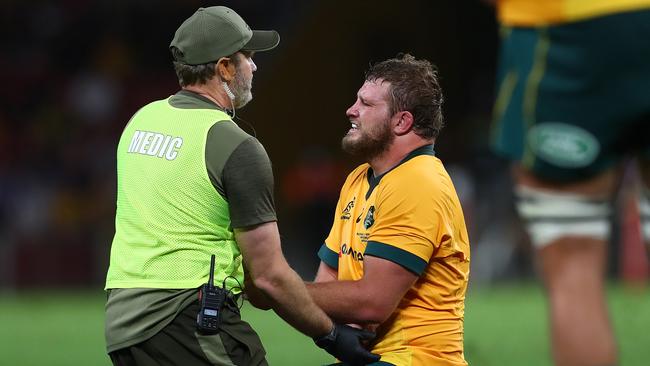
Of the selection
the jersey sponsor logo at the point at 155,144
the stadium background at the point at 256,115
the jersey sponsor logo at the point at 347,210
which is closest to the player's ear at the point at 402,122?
the jersey sponsor logo at the point at 347,210

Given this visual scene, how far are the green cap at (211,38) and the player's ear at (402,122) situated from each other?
60cm

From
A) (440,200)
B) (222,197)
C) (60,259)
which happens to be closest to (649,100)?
(440,200)

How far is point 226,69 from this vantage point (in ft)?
14.7

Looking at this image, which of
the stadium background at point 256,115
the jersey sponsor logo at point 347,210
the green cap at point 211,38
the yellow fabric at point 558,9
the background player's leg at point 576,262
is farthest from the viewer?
the stadium background at point 256,115

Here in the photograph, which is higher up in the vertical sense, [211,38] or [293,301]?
[211,38]

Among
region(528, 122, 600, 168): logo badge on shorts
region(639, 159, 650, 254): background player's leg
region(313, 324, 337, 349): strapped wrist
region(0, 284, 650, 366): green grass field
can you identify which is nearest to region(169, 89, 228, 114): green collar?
region(313, 324, 337, 349): strapped wrist

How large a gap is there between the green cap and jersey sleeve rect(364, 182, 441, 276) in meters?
0.77

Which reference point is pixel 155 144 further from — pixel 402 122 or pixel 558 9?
pixel 558 9

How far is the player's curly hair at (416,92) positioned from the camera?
4.54 metres

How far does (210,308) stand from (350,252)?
0.66 metres

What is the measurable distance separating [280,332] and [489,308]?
309 cm

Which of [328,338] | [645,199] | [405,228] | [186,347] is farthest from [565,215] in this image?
[186,347]

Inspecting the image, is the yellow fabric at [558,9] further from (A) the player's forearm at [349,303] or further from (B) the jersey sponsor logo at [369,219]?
(A) the player's forearm at [349,303]

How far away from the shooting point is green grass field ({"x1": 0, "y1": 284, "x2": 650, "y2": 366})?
30.4ft
